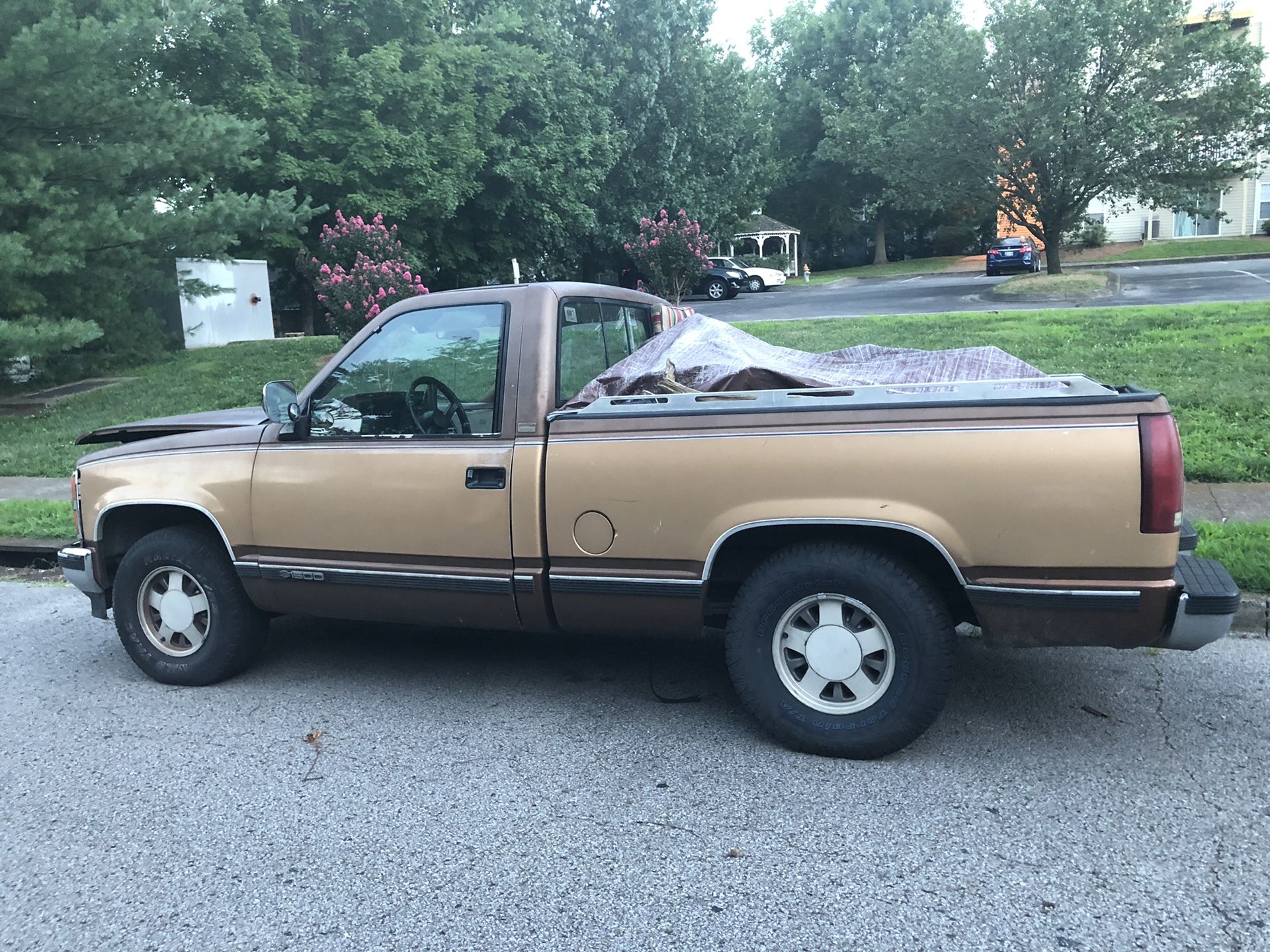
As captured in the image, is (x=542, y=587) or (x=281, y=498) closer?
(x=542, y=587)

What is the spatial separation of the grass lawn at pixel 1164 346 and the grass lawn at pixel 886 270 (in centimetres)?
2333

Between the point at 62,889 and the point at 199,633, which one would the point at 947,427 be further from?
the point at 199,633

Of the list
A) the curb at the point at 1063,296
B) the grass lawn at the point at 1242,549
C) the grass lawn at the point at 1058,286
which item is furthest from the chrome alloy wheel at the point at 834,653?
the grass lawn at the point at 1058,286

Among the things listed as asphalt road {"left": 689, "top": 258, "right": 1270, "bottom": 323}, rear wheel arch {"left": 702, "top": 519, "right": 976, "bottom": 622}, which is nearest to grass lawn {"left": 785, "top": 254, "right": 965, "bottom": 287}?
asphalt road {"left": 689, "top": 258, "right": 1270, "bottom": 323}

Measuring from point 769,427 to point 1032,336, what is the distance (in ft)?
32.5

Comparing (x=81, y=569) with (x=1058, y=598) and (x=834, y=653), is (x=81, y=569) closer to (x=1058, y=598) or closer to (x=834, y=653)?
(x=834, y=653)

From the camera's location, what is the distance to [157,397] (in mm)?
14648

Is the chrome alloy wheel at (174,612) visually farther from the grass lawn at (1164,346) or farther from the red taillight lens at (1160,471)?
the grass lawn at (1164,346)

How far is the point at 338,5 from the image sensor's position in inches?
910

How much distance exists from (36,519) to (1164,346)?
11.2m

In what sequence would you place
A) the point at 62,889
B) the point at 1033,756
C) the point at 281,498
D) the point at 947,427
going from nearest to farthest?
the point at 62,889 < the point at 947,427 < the point at 1033,756 < the point at 281,498

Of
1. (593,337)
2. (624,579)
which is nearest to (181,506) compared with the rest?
(593,337)

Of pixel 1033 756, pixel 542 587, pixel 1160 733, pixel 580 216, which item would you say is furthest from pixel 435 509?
pixel 580 216

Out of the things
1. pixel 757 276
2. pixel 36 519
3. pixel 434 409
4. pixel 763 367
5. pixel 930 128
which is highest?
pixel 930 128
